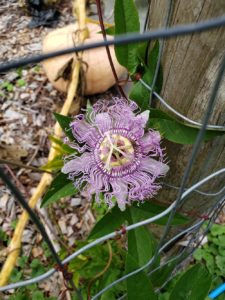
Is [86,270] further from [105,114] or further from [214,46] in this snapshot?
[214,46]

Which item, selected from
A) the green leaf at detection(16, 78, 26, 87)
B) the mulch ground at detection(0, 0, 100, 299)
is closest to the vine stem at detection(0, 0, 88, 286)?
the mulch ground at detection(0, 0, 100, 299)

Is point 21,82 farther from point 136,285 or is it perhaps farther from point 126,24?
point 136,285

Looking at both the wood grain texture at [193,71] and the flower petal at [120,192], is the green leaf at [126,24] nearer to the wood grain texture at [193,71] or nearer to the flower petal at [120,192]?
the wood grain texture at [193,71]

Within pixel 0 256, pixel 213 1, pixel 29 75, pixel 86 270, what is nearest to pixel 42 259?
pixel 0 256

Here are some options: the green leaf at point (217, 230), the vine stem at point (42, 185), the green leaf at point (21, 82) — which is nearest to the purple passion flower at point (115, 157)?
the vine stem at point (42, 185)

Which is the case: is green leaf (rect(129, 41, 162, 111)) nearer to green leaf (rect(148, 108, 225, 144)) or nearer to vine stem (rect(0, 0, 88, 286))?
green leaf (rect(148, 108, 225, 144))
